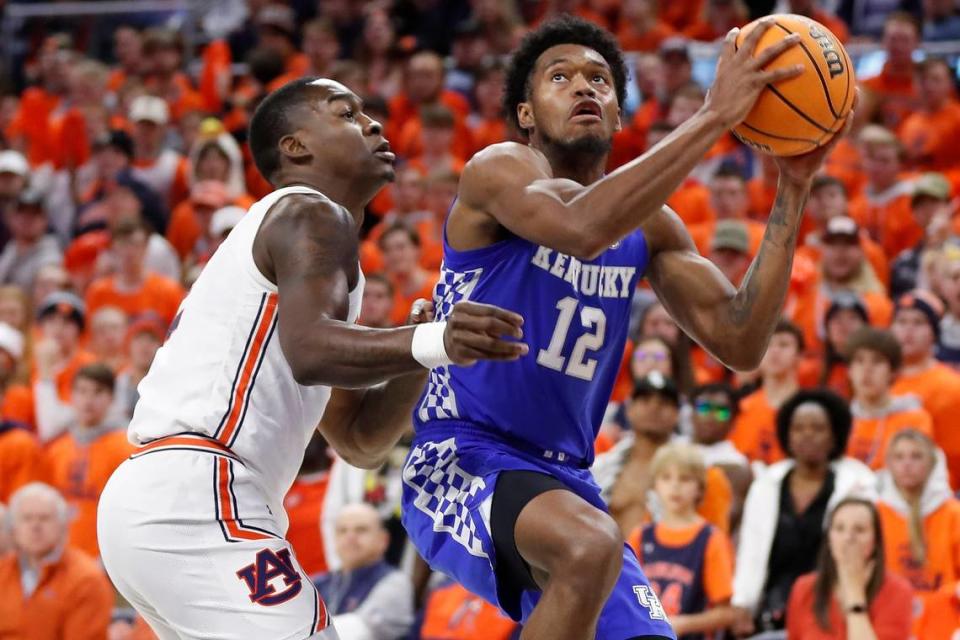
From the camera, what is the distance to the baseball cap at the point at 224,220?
11.0m

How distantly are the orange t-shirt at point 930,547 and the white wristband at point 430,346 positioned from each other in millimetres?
4249

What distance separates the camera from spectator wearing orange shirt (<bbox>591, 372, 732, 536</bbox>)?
8234 millimetres

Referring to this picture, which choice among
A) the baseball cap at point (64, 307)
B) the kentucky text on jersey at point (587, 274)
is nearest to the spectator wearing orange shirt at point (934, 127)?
the baseball cap at point (64, 307)

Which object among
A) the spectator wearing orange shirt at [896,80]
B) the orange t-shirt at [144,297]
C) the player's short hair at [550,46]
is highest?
the spectator wearing orange shirt at [896,80]

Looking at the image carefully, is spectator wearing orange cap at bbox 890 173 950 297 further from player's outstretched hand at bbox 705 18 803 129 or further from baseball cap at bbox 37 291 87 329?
player's outstretched hand at bbox 705 18 803 129

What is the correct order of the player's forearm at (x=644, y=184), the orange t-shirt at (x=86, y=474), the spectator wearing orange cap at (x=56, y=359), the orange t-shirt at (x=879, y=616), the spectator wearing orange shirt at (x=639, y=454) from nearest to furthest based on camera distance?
1. the player's forearm at (x=644, y=184)
2. the orange t-shirt at (x=879, y=616)
3. the spectator wearing orange shirt at (x=639, y=454)
4. the orange t-shirt at (x=86, y=474)
5. the spectator wearing orange cap at (x=56, y=359)

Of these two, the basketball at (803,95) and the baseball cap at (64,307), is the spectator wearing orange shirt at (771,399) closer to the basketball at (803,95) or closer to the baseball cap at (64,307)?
the basketball at (803,95)

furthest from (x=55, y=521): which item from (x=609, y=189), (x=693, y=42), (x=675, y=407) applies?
(x=693, y=42)

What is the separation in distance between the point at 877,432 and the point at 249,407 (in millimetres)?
4987

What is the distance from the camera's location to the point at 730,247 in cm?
970

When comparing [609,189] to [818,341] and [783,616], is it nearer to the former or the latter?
[783,616]

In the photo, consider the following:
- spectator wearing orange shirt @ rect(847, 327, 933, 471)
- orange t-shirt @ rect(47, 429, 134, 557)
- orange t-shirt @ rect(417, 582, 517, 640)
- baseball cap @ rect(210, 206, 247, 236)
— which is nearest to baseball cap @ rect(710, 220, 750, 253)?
spectator wearing orange shirt @ rect(847, 327, 933, 471)

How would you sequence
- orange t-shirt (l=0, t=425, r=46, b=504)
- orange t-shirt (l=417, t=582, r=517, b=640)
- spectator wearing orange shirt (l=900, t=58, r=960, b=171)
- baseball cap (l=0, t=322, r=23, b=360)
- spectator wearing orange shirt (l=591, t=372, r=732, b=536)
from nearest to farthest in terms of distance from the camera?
orange t-shirt (l=417, t=582, r=517, b=640) < spectator wearing orange shirt (l=591, t=372, r=732, b=536) < orange t-shirt (l=0, t=425, r=46, b=504) < baseball cap (l=0, t=322, r=23, b=360) < spectator wearing orange shirt (l=900, t=58, r=960, b=171)

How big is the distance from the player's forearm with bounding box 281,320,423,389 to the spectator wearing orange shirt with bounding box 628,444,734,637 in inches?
149
